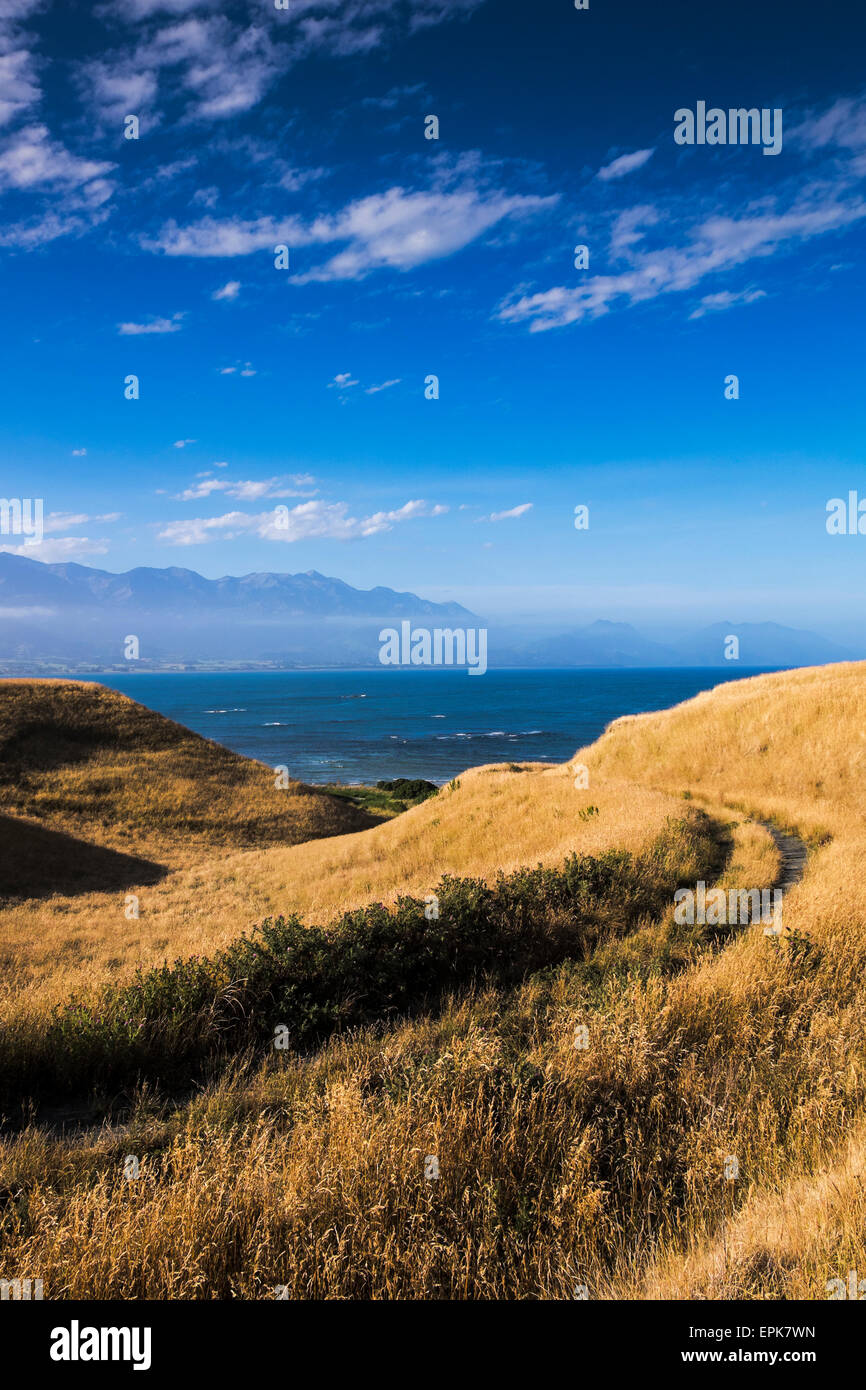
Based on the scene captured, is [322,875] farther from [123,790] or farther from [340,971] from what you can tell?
[123,790]

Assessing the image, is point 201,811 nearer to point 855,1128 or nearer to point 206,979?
point 206,979

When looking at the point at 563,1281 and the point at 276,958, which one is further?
the point at 276,958

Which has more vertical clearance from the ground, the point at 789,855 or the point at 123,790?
the point at 789,855

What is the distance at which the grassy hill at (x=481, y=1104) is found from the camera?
4.16 metres

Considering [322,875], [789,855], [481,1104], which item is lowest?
[322,875]

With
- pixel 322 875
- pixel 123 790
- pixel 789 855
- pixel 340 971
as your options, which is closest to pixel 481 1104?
pixel 340 971

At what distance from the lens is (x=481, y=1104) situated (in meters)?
5.47

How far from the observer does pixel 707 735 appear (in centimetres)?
2944

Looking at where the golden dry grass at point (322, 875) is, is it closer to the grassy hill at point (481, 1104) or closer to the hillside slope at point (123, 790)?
the grassy hill at point (481, 1104)

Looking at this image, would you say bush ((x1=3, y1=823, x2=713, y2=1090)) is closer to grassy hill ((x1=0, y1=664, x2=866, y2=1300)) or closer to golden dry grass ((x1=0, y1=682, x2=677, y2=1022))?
grassy hill ((x1=0, y1=664, x2=866, y2=1300))

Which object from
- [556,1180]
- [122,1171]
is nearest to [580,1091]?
[556,1180]
